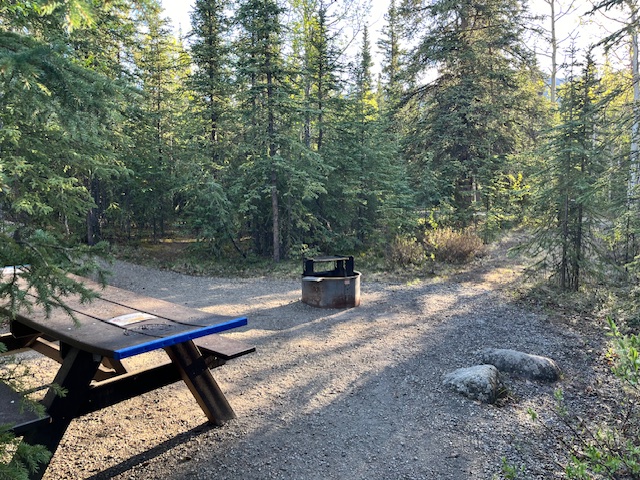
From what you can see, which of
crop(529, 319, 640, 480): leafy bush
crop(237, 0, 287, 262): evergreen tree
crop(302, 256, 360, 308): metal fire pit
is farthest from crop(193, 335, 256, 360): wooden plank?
crop(237, 0, 287, 262): evergreen tree

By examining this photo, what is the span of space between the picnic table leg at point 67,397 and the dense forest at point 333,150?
4.97 meters

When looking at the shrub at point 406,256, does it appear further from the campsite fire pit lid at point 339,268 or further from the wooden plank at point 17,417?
the wooden plank at point 17,417

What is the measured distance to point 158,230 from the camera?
1574 centimetres

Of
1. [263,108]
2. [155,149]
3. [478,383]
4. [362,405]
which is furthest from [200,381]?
[155,149]

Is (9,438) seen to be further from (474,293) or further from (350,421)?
(474,293)

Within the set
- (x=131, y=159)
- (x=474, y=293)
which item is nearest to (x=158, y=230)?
(x=131, y=159)

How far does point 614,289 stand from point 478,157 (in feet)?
24.2

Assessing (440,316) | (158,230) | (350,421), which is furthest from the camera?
(158,230)

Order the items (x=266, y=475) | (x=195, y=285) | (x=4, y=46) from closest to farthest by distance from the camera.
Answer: (x=4, y=46) → (x=266, y=475) → (x=195, y=285)

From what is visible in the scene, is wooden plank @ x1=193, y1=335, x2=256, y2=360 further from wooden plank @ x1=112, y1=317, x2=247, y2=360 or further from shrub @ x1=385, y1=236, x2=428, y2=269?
shrub @ x1=385, y1=236, x2=428, y2=269

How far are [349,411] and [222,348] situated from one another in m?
1.39

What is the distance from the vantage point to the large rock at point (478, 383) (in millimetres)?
4332

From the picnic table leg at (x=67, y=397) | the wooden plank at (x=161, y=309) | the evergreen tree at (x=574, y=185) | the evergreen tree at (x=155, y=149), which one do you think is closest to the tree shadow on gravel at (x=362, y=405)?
the picnic table leg at (x=67, y=397)

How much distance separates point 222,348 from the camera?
3580 millimetres
